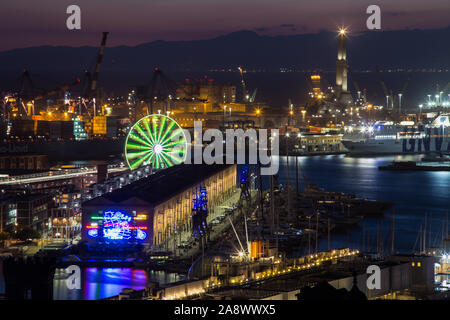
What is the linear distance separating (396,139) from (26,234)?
2746 cm

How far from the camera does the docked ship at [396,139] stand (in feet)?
125

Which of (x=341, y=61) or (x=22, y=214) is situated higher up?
(x=341, y=61)

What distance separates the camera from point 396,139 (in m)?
38.7

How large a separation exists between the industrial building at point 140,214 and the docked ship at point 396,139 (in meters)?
23.4

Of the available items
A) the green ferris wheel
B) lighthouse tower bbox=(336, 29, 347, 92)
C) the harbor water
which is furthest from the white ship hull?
the green ferris wheel

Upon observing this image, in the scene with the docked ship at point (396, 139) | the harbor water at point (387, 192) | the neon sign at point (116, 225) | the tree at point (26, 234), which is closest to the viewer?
the neon sign at point (116, 225)

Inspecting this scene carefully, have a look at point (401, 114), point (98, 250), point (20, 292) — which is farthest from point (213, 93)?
point (20, 292)

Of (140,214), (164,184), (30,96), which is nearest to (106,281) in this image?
(140,214)

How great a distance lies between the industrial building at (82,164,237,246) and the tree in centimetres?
67

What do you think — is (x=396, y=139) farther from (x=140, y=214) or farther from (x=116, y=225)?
(x=116, y=225)

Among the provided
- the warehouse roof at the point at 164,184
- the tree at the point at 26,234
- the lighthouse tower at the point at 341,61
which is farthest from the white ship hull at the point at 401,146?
the tree at the point at 26,234

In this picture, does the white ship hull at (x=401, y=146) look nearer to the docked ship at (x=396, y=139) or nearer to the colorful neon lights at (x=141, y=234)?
the docked ship at (x=396, y=139)
